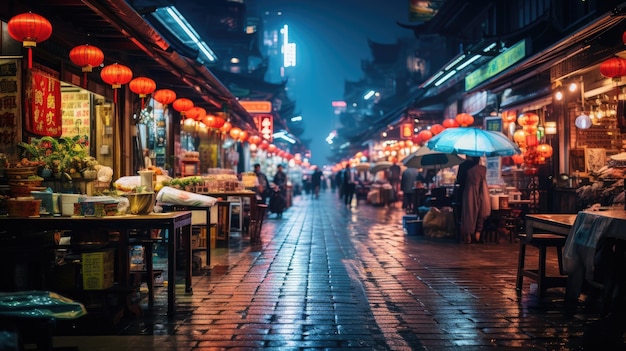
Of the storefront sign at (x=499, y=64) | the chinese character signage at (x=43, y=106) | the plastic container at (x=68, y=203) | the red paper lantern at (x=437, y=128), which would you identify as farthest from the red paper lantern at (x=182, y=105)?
the red paper lantern at (x=437, y=128)

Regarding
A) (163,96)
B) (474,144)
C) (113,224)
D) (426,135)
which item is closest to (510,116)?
(474,144)

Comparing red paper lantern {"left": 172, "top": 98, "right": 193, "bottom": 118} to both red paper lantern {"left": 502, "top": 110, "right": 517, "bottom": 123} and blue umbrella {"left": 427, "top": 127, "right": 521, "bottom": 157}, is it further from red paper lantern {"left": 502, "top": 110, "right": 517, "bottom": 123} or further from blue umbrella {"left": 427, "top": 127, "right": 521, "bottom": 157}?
red paper lantern {"left": 502, "top": 110, "right": 517, "bottom": 123}

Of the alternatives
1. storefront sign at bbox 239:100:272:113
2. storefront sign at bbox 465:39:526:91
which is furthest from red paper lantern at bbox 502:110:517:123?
storefront sign at bbox 239:100:272:113

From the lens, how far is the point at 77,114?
1034 cm

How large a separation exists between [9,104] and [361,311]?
5096 millimetres

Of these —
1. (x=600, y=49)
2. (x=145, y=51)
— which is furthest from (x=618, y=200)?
(x=145, y=51)

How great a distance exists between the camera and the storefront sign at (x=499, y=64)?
1377 cm

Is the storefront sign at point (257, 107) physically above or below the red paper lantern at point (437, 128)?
above

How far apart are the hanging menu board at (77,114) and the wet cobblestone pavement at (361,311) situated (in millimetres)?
3281

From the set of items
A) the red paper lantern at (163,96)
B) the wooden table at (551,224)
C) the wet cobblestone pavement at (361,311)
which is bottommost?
the wet cobblestone pavement at (361,311)

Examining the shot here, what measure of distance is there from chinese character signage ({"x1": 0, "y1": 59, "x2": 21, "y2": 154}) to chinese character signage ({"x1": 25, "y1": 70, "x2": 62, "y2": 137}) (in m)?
0.17

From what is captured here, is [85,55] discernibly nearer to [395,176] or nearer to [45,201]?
[45,201]

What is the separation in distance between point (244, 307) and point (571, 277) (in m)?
3.44

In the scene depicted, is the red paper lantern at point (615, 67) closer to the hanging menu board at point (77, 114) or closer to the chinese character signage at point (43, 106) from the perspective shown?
the chinese character signage at point (43, 106)
